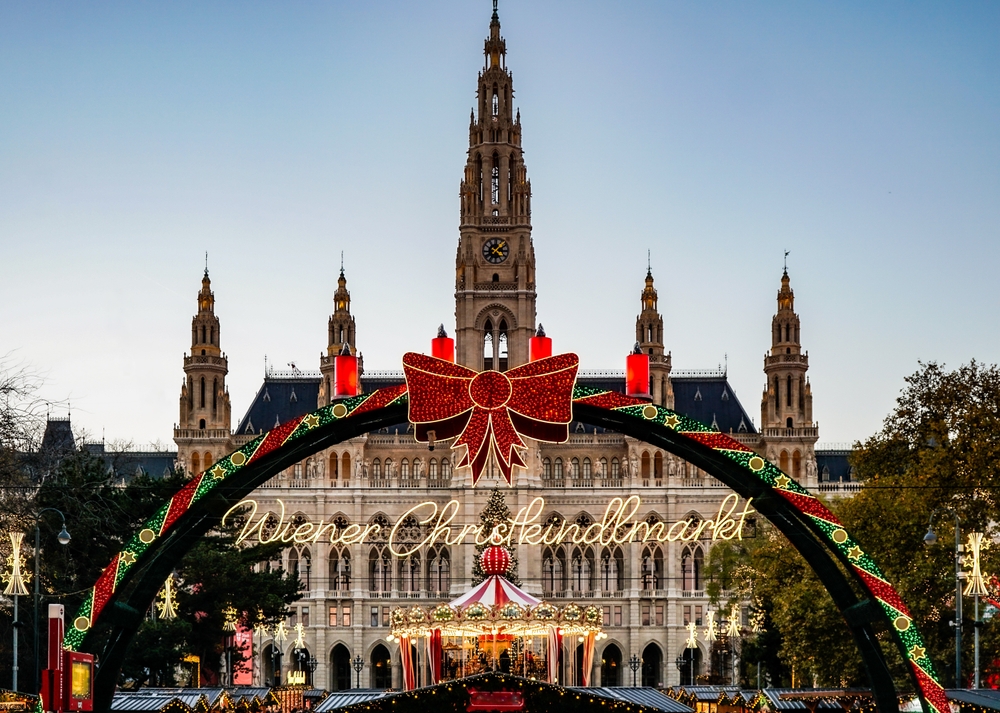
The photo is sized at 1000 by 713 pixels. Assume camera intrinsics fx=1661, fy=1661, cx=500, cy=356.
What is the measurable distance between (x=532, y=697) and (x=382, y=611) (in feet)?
238

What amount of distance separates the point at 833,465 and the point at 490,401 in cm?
8408

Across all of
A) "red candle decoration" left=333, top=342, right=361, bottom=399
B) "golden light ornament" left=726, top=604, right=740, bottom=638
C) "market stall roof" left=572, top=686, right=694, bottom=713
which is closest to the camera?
"red candle decoration" left=333, top=342, right=361, bottom=399

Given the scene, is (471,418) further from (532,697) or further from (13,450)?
(13,450)

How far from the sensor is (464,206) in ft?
323

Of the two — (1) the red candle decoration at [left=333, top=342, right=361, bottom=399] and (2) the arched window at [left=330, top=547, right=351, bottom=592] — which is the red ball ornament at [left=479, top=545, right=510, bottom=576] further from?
(2) the arched window at [left=330, top=547, right=351, bottom=592]

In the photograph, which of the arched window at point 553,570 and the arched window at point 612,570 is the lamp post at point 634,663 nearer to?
the arched window at point 612,570

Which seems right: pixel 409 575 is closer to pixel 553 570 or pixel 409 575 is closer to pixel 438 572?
pixel 438 572

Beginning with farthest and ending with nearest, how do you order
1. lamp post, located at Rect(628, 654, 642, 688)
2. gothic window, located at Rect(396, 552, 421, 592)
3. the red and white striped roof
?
gothic window, located at Rect(396, 552, 421, 592)
lamp post, located at Rect(628, 654, 642, 688)
the red and white striped roof

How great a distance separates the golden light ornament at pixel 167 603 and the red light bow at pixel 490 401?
92.1ft

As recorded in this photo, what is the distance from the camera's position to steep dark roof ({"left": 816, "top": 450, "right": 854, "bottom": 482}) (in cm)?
10381

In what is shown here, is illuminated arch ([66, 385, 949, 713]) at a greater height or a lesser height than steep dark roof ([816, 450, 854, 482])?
lesser

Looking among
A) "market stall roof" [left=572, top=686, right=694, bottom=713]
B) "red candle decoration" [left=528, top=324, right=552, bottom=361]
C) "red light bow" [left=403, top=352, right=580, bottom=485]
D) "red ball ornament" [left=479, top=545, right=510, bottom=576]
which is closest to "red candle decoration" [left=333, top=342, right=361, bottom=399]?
"red light bow" [left=403, top=352, right=580, bottom=485]

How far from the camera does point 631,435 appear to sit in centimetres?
2430

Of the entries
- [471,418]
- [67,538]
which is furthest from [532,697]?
[67,538]
